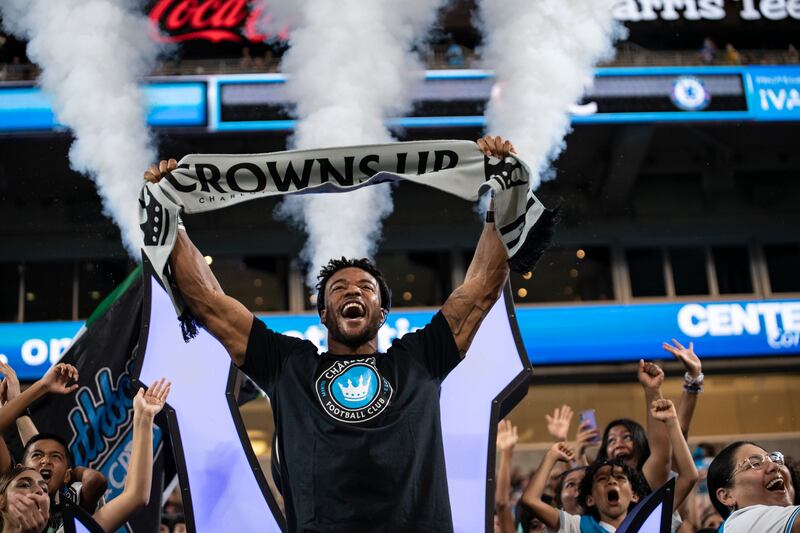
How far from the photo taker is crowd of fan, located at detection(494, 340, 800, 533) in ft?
10.8

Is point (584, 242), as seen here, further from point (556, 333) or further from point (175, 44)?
point (175, 44)

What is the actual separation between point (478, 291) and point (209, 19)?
11.6 metres

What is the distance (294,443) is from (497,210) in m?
1.15

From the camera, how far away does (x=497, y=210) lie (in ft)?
11.7

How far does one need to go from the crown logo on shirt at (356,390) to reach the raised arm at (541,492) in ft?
4.58

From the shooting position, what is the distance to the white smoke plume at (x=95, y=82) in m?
7.75

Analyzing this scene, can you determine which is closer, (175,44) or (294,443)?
(294,443)

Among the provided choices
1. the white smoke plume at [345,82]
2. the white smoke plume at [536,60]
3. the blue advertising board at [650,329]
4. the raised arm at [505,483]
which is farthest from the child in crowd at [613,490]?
the blue advertising board at [650,329]

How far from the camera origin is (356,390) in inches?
123

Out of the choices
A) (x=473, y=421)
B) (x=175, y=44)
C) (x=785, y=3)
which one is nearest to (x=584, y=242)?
(x=785, y=3)

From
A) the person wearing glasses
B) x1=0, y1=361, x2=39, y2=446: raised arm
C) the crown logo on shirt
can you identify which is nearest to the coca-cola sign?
x1=0, y1=361, x2=39, y2=446: raised arm

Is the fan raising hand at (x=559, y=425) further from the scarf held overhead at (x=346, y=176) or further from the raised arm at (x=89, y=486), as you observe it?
the raised arm at (x=89, y=486)

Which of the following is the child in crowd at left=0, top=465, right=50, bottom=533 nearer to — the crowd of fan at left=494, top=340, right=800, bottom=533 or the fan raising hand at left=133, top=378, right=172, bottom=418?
the fan raising hand at left=133, top=378, right=172, bottom=418

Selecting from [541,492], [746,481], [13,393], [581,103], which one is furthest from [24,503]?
[581,103]
